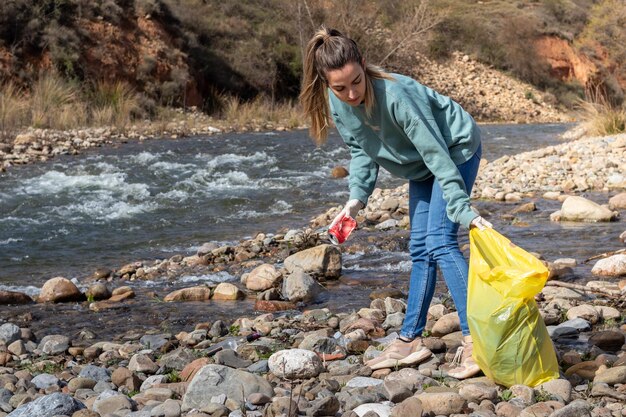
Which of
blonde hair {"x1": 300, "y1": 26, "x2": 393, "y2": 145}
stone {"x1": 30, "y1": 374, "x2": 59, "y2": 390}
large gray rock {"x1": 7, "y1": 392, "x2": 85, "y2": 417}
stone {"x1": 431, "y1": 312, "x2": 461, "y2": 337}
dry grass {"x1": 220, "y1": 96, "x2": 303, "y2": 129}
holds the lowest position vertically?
dry grass {"x1": 220, "y1": 96, "x2": 303, "y2": 129}

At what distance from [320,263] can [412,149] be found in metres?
2.85

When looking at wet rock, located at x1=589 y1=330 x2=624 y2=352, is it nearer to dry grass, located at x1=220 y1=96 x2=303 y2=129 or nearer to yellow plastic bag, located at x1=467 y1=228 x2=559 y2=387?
yellow plastic bag, located at x1=467 y1=228 x2=559 y2=387

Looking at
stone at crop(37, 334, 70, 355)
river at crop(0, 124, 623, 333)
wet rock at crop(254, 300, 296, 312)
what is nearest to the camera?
stone at crop(37, 334, 70, 355)

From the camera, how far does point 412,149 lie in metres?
3.25

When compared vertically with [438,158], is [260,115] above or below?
below

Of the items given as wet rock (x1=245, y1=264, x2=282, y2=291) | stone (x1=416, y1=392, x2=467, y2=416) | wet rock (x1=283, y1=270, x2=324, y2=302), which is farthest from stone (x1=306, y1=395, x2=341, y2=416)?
wet rock (x1=245, y1=264, x2=282, y2=291)

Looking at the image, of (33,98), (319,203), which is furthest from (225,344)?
(33,98)

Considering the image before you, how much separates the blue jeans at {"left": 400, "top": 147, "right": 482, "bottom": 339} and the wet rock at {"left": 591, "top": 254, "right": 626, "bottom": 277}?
2.26 metres

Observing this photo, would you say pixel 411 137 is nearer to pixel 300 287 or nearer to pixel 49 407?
pixel 49 407

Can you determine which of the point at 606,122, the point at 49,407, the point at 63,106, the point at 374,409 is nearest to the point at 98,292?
the point at 49,407

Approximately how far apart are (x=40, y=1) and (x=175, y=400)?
22199 mm

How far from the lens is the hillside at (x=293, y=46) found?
22562 mm

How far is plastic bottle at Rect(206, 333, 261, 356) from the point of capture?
397 cm

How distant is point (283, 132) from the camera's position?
20000mm
